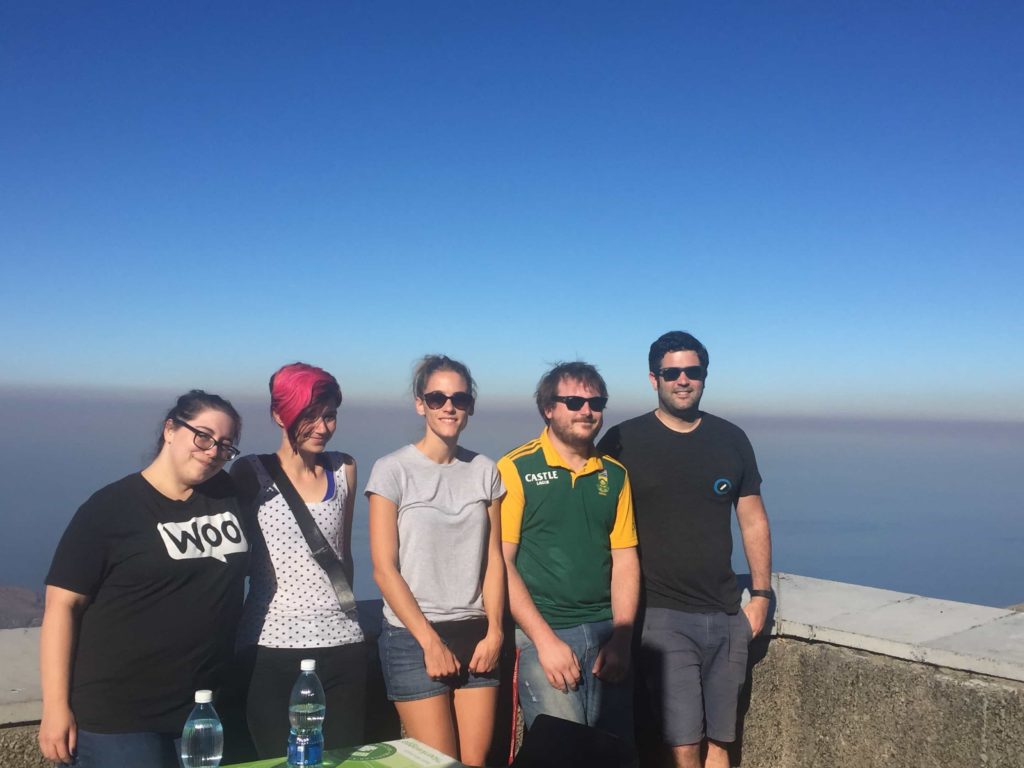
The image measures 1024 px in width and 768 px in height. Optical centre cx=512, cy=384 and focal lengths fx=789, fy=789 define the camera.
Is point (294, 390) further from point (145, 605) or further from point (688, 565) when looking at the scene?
point (688, 565)

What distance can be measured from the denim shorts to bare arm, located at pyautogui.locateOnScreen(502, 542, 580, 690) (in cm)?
23

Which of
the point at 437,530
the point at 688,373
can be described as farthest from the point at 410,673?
the point at 688,373

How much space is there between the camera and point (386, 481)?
3145 mm

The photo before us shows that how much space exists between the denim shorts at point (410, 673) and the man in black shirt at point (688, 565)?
40.1 inches

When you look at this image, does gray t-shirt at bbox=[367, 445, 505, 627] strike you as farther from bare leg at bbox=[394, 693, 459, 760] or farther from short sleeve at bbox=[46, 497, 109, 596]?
short sleeve at bbox=[46, 497, 109, 596]

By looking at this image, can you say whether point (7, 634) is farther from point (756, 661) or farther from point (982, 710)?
point (982, 710)

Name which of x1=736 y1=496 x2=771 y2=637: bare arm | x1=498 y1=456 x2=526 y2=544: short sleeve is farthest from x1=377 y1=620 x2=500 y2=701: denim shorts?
x1=736 y1=496 x2=771 y2=637: bare arm

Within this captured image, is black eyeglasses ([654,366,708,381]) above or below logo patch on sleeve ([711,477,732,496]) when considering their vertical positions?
above

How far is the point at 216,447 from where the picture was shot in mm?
2873

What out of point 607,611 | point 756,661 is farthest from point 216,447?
point 756,661

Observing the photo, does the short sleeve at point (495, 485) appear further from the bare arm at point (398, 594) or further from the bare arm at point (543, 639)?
the bare arm at point (398, 594)

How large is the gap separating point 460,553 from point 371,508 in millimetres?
414

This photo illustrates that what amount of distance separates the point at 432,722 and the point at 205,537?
1149 mm

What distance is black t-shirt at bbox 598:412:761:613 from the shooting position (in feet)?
12.5
